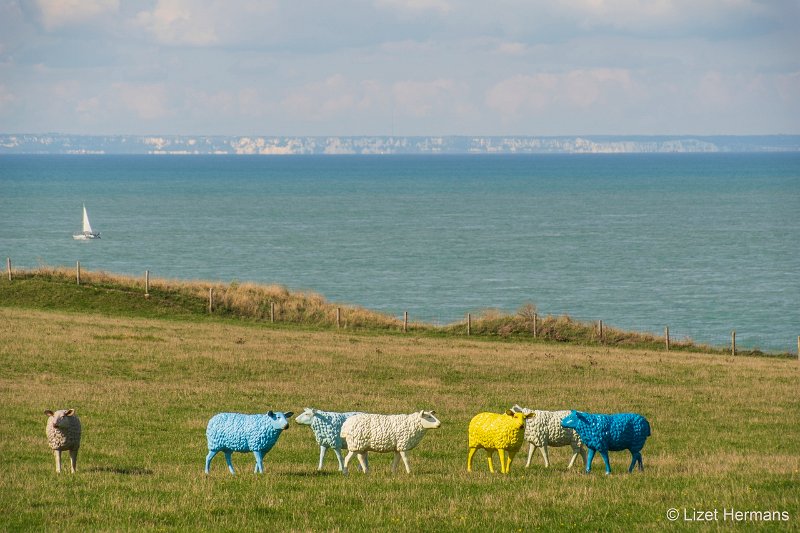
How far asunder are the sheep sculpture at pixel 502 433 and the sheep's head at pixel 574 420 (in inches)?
29.1

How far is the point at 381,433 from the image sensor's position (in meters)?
21.2

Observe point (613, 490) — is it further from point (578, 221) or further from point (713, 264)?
point (578, 221)

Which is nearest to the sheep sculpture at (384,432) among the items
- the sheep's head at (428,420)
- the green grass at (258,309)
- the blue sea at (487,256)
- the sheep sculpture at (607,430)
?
the sheep's head at (428,420)

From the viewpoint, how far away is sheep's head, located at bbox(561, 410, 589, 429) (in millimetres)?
22031

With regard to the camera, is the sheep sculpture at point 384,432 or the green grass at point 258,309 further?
the green grass at point 258,309

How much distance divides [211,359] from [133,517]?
26.6 meters

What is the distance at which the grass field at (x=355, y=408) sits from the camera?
18188mm

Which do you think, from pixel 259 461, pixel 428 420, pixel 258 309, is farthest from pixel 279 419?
pixel 258 309

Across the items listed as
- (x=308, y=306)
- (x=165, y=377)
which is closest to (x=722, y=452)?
(x=165, y=377)

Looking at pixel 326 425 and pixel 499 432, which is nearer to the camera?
pixel 326 425

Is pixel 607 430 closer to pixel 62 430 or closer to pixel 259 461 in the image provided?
pixel 259 461

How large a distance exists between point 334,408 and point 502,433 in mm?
11913

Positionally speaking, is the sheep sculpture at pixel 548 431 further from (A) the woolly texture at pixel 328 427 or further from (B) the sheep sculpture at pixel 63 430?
(B) the sheep sculpture at pixel 63 430

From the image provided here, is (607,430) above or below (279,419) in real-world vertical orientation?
below
